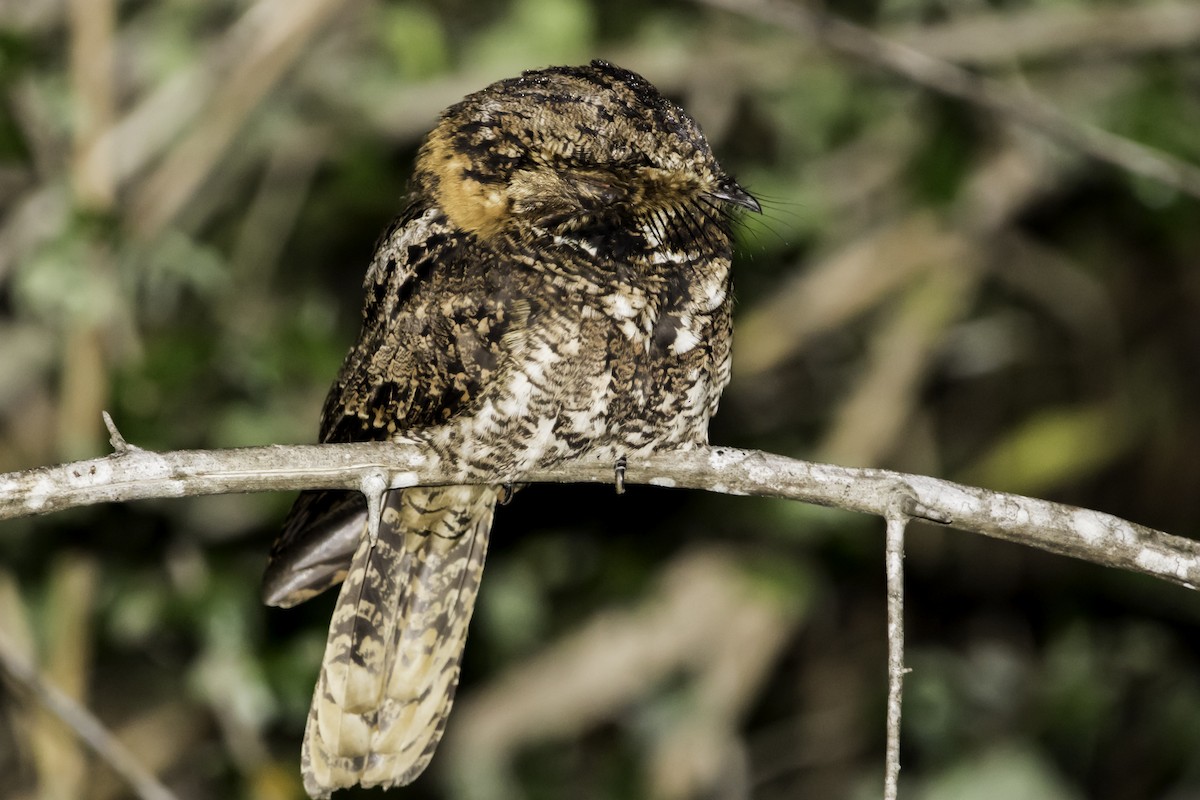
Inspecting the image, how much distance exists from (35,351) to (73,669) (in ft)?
3.70

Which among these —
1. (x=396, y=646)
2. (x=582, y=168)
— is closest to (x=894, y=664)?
(x=582, y=168)

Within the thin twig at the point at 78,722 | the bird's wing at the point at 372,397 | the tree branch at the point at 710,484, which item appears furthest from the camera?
the thin twig at the point at 78,722

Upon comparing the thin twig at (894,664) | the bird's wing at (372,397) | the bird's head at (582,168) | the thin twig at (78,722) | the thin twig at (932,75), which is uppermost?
the thin twig at (932,75)

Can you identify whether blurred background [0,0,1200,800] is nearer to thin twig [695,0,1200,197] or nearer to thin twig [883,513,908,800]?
thin twig [695,0,1200,197]

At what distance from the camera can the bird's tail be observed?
2.94 meters

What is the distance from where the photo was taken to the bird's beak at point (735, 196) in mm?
2527

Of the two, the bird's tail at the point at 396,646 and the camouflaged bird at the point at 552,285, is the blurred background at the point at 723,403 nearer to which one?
the bird's tail at the point at 396,646

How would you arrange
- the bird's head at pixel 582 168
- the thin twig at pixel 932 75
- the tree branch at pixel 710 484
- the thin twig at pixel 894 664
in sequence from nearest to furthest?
the thin twig at pixel 894 664, the tree branch at pixel 710 484, the bird's head at pixel 582 168, the thin twig at pixel 932 75

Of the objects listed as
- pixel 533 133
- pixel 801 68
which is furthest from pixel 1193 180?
pixel 533 133

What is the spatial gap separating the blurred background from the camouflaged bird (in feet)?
3.76

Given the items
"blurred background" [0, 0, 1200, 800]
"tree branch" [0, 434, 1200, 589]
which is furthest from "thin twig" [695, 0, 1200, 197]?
"tree branch" [0, 434, 1200, 589]

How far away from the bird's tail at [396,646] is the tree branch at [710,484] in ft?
1.42

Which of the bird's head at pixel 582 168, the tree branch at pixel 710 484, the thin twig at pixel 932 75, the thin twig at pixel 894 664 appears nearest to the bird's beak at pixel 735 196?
the bird's head at pixel 582 168

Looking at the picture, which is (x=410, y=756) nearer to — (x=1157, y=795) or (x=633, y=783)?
(x=633, y=783)
